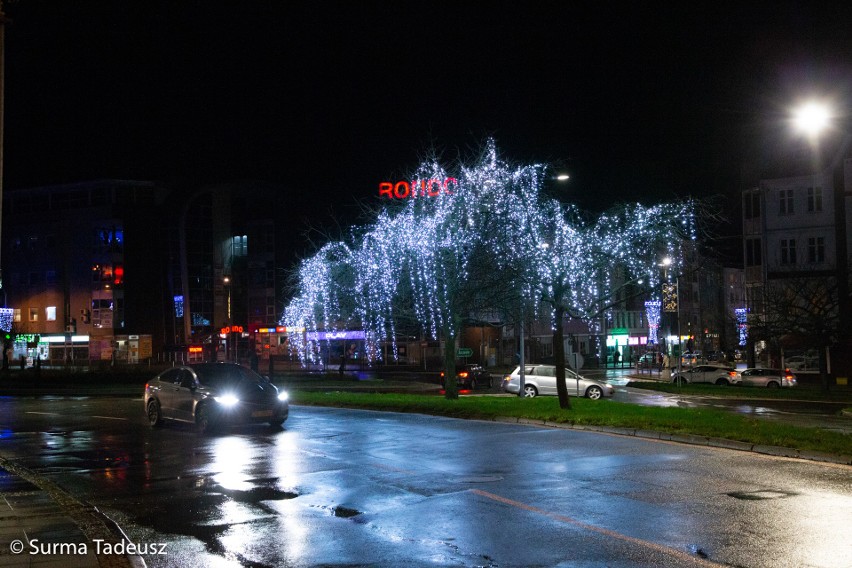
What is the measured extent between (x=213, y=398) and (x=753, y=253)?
4469 centimetres

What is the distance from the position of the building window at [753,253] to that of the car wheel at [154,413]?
44.2m

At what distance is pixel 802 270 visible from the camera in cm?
4844

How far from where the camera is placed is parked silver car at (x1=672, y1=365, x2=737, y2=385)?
45625 mm

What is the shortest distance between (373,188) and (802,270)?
1827 inches

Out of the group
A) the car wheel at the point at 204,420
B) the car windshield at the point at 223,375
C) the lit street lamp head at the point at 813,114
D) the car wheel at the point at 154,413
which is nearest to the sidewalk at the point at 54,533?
the car wheel at the point at 204,420

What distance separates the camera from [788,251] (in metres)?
52.6

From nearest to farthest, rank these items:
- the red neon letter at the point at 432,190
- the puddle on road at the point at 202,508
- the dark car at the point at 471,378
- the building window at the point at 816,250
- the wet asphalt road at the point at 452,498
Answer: the wet asphalt road at the point at 452,498
the puddle on road at the point at 202,508
the red neon letter at the point at 432,190
the dark car at the point at 471,378
the building window at the point at 816,250

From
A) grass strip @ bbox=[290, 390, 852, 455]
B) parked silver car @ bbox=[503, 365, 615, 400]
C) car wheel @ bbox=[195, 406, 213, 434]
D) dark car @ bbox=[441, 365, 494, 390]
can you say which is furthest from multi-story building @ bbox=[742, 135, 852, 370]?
car wheel @ bbox=[195, 406, 213, 434]

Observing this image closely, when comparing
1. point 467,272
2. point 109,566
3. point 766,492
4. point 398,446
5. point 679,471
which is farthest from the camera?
point 467,272

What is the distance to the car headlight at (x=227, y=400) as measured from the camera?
19075mm

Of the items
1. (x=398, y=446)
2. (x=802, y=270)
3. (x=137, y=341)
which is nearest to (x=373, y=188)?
(x=137, y=341)

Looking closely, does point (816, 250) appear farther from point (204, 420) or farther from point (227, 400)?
point (204, 420)

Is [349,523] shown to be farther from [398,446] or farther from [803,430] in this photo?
[803,430]

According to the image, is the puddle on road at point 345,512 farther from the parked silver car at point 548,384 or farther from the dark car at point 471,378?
the dark car at point 471,378
